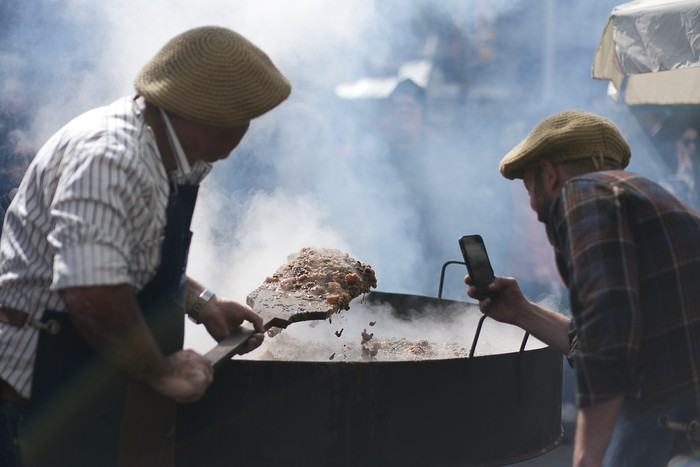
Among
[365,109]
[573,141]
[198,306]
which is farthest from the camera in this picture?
[365,109]

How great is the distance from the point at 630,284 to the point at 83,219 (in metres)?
1.39

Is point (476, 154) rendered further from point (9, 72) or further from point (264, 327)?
point (264, 327)

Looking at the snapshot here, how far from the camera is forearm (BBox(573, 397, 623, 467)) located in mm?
2002

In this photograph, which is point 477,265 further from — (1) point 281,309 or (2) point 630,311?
(2) point 630,311

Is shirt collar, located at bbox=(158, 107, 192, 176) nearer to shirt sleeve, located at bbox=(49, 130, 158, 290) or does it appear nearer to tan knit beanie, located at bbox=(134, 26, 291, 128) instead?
tan knit beanie, located at bbox=(134, 26, 291, 128)

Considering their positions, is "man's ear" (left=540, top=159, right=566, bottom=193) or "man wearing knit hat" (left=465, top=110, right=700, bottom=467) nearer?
"man wearing knit hat" (left=465, top=110, right=700, bottom=467)

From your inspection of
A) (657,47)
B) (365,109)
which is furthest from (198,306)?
(365,109)

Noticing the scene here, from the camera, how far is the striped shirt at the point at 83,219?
65.7 inches

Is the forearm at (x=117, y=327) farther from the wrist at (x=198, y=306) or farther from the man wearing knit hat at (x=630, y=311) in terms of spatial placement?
the man wearing knit hat at (x=630, y=311)

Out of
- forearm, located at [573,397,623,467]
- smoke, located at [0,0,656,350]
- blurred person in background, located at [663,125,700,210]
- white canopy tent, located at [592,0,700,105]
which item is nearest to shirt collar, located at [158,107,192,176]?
forearm, located at [573,397,623,467]

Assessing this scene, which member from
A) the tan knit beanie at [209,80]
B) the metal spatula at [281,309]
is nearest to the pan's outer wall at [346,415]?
the metal spatula at [281,309]

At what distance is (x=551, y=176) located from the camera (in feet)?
7.89

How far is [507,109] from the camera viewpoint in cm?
886

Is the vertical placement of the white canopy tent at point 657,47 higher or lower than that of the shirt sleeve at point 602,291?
higher
